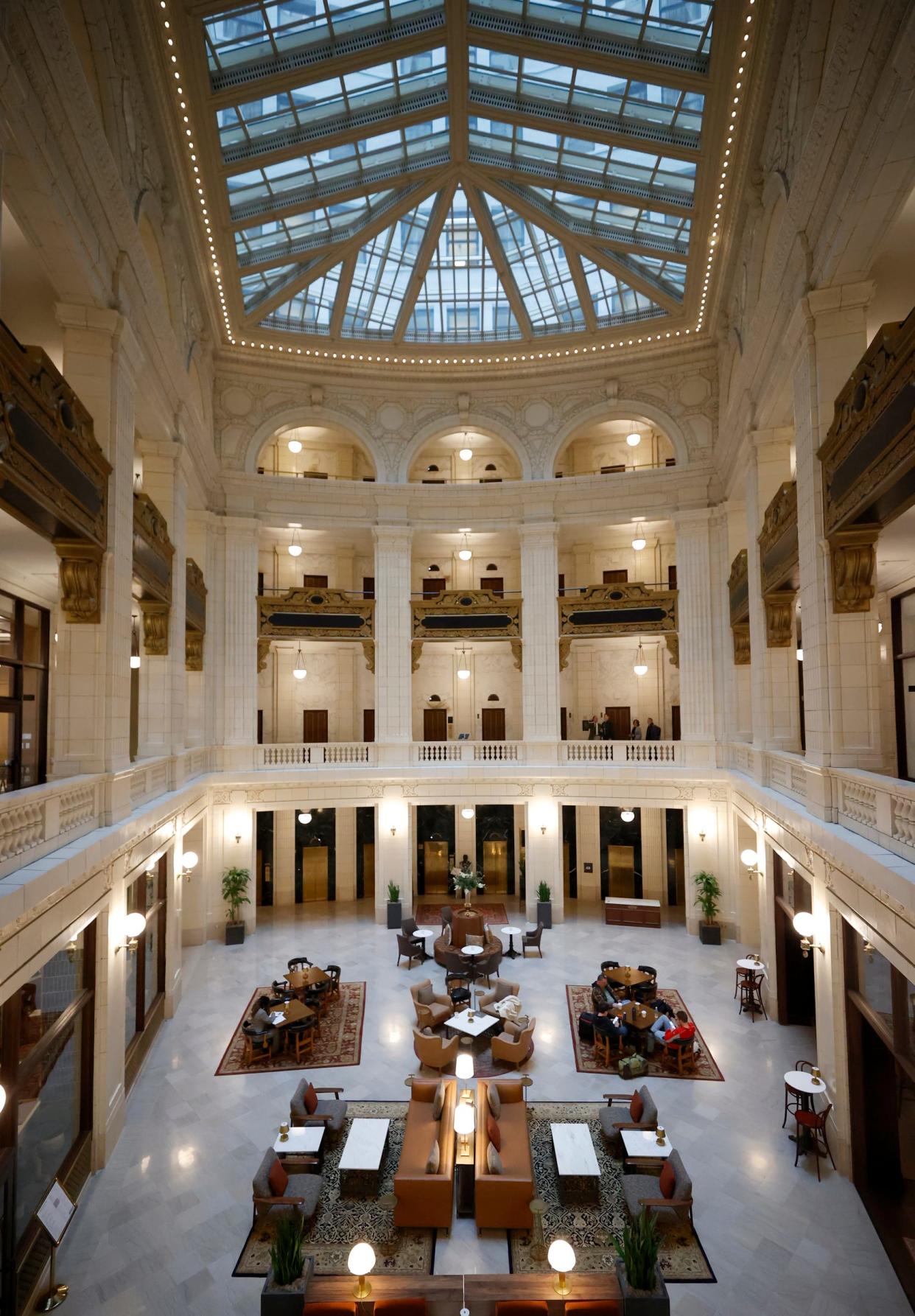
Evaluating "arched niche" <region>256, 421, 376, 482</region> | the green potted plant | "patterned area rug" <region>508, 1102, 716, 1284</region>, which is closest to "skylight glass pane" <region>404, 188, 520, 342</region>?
"arched niche" <region>256, 421, 376, 482</region>

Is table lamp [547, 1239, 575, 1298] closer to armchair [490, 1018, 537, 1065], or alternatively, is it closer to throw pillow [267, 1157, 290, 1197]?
throw pillow [267, 1157, 290, 1197]

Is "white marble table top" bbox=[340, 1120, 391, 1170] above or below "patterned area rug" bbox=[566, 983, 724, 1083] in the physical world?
above

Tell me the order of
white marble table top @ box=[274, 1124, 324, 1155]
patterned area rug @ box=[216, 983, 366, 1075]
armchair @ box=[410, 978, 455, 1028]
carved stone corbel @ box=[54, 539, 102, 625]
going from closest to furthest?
white marble table top @ box=[274, 1124, 324, 1155] < carved stone corbel @ box=[54, 539, 102, 625] < patterned area rug @ box=[216, 983, 366, 1075] < armchair @ box=[410, 978, 455, 1028]

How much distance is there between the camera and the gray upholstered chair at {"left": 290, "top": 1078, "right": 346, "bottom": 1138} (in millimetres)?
8727

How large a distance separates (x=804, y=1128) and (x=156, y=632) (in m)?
12.1

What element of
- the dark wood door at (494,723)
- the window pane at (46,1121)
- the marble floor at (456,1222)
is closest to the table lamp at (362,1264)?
the marble floor at (456,1222)

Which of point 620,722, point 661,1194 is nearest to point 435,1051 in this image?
point 661,1194

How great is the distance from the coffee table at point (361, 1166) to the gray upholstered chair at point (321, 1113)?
0.56 meters

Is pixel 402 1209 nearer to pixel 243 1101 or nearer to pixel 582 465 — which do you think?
pixel 243 1101

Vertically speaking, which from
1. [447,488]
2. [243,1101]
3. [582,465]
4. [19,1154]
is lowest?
[243,1101]

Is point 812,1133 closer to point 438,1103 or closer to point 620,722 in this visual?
point 438,1103

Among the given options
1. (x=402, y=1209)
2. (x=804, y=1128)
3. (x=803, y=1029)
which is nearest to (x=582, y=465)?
(x=803, y=1029)

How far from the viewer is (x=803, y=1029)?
11.6 meters

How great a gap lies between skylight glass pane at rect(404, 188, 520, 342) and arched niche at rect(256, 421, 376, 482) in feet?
12.3
